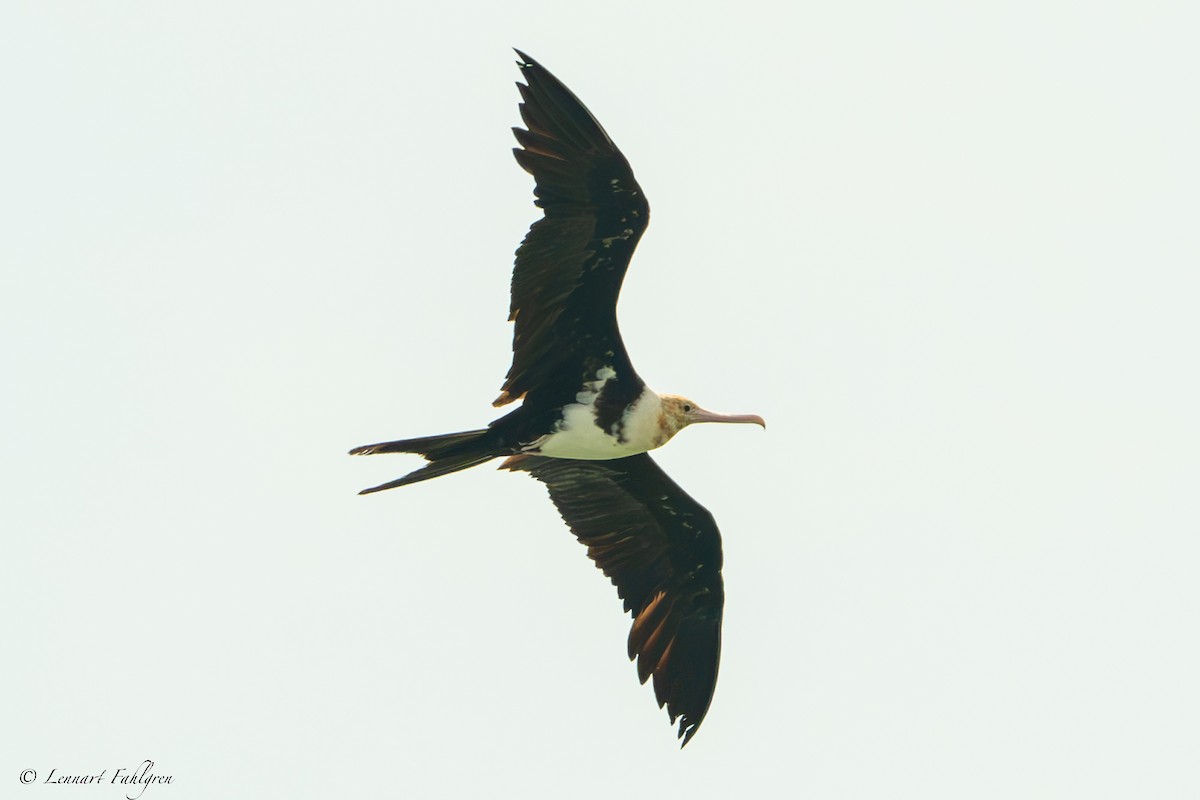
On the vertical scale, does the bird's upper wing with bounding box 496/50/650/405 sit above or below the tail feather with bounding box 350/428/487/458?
above

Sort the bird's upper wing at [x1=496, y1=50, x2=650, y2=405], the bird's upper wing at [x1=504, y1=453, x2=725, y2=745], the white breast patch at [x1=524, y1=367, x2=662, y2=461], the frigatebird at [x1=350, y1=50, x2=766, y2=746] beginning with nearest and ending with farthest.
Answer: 1. the bird's upper wing at [x1=496, y1=50, x2=650, y2=405]
2. the frigatebird at [x1=350, y1=50, x2=766, y2=746]
3. the white breast patch at [x1=524, y1=367, x2=662, y2=461]
4. the bird's upper wing at [x1=504, y1=453, x2=725, y2=745]

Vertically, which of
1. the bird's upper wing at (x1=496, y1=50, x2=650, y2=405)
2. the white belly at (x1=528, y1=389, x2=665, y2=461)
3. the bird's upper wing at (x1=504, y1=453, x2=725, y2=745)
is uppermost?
the bird's upper wing at (x1=496, y1=50, x2=650, y2=405)

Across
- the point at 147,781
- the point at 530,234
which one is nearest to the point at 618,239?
the point at 530,234

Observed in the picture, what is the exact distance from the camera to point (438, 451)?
360 inches

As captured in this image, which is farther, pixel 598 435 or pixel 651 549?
pixel 651 549

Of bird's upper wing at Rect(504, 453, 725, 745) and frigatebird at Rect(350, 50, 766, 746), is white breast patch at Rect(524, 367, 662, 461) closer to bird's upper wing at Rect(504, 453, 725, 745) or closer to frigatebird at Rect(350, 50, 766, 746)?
frigatebird at Rect(350, 50, 766, 746)

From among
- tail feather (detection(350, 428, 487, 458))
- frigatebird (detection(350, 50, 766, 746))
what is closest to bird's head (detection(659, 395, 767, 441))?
Result: frigatebird (detection(350, 50, 766, 746))

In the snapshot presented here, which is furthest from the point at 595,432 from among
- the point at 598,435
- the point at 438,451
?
the point at 438,451

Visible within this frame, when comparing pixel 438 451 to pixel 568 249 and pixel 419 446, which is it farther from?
pixel 568 249

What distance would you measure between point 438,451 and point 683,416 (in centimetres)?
144

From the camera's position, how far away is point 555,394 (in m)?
9.42

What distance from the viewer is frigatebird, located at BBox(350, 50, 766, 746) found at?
866cm

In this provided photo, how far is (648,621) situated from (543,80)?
3.31 meters

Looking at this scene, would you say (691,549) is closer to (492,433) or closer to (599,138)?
(492,433)
